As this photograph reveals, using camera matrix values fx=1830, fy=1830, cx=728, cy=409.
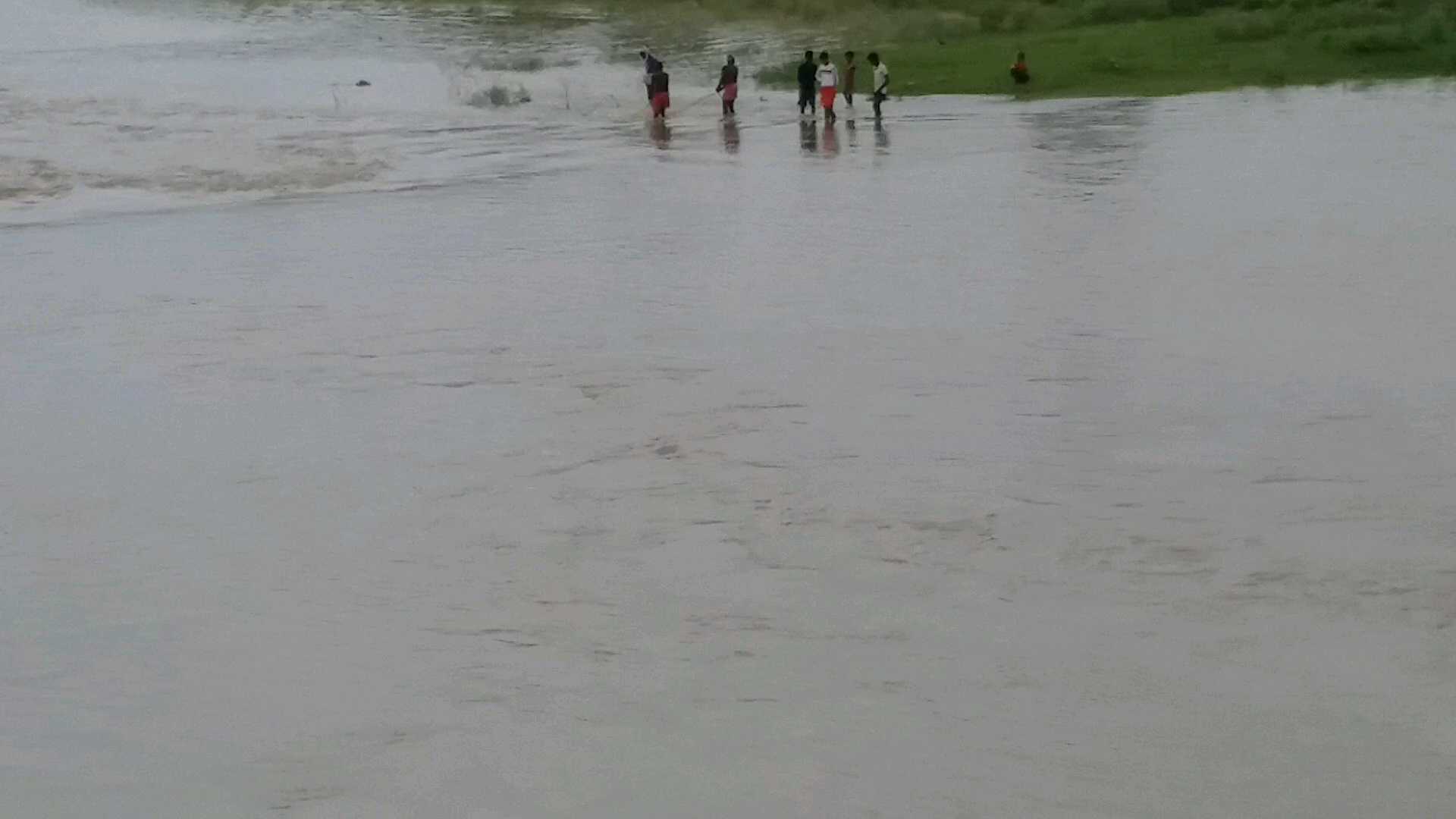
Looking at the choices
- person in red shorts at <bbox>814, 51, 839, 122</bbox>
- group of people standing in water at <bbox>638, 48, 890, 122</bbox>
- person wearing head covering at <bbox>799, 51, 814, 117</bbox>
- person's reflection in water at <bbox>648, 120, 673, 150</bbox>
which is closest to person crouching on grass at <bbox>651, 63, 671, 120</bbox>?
group of people standing in water at <bbox>638, 48, 890, 122</bbox>

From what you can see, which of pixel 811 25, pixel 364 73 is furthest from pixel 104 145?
pixel 811 25

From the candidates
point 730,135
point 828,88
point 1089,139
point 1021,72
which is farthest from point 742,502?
point 1021,72

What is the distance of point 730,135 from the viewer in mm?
29078

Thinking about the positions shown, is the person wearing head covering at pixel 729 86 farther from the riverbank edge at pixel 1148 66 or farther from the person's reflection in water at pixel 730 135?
the riverbank edge at pixel 1148 66

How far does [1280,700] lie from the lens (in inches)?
278

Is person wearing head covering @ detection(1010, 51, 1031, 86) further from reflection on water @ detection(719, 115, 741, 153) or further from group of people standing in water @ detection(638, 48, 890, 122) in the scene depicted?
reflection on water @ detection(719, 115, 741, 153)

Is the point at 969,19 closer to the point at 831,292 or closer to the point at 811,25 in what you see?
the point at 811,25

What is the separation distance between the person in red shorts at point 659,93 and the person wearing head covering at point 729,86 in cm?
97

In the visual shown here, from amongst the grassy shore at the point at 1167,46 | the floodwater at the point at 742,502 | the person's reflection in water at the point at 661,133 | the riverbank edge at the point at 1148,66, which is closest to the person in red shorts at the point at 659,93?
the person's reflection in water at the point at 661,133

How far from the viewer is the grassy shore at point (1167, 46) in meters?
34.0

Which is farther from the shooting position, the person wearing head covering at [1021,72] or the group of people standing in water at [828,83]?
the person wearing head covering at [1021,72]

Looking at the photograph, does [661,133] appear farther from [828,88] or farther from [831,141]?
[831,141]

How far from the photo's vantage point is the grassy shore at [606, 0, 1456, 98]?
34.0 meters

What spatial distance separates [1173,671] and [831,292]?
8226mm
